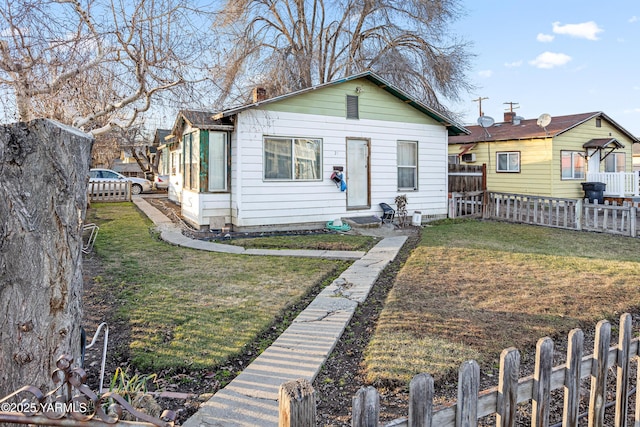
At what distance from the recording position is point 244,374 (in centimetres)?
342

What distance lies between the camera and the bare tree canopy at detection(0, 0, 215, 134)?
6910 mm

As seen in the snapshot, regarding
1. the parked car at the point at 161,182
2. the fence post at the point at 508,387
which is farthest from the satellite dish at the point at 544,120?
the parked car at the point at 161,182

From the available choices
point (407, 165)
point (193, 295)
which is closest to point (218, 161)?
point (407, 165)

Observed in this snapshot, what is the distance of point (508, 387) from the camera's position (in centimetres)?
208

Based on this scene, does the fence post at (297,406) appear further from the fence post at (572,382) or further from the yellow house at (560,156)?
the yellow house at (560,156)

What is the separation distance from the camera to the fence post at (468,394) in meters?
1.91

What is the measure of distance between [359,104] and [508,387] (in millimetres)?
11427

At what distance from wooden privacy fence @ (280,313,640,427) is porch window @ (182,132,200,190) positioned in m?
10.4

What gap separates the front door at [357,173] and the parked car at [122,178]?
1589 cm

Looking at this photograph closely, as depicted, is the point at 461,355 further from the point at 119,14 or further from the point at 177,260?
the point at 119,14

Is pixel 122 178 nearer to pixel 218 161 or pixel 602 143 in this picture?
pixel 218 161

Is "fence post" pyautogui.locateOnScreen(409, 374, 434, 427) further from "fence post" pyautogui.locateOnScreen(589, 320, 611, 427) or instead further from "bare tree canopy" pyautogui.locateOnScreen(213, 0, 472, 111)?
"bare tree canopy" pyautogui.locateOnScreen(213, 0, 472, 111)

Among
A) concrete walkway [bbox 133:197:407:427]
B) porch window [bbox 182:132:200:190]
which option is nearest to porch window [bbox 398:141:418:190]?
porch window [bbox 182:132:200:190]

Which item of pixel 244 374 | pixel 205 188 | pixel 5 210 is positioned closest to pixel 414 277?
pixel 244 374
